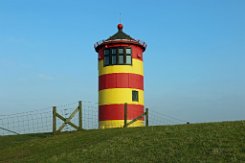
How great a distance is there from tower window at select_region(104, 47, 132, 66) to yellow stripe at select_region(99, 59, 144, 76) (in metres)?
0.31

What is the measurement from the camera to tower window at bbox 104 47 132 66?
28.2m

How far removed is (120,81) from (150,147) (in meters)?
13.2

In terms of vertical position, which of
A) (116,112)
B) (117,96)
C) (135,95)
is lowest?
(116,112)

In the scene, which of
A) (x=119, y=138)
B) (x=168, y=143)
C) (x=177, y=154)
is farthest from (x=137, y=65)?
(x=177, y=154)

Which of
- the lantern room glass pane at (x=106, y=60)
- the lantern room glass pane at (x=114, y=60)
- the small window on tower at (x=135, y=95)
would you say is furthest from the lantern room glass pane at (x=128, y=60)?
the small window on tower at (x=135, y=95)

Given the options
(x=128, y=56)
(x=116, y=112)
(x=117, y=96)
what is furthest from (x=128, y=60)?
(x=116, y=112)

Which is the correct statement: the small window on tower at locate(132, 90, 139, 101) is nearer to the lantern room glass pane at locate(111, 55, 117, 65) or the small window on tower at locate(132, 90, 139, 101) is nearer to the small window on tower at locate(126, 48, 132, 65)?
the small window on tower at locate(126, 48, 132, 65)

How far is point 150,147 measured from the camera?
49.0ft

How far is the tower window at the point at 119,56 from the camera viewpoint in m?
28.2

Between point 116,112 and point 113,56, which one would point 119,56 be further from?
point 116,112

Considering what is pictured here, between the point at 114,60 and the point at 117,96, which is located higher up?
the point at 114,60

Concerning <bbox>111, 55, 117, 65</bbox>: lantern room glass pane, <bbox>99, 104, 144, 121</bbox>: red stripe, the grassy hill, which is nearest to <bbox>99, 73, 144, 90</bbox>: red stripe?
→ <bbox>111, 55, 117, 65</bbox>: lantern room glass pane

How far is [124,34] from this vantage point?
97.3 feet

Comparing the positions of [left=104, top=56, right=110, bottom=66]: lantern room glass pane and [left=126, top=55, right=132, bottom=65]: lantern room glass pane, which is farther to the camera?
[left=104, top=56, right=110, bottom=66]: lantern room glass pane
